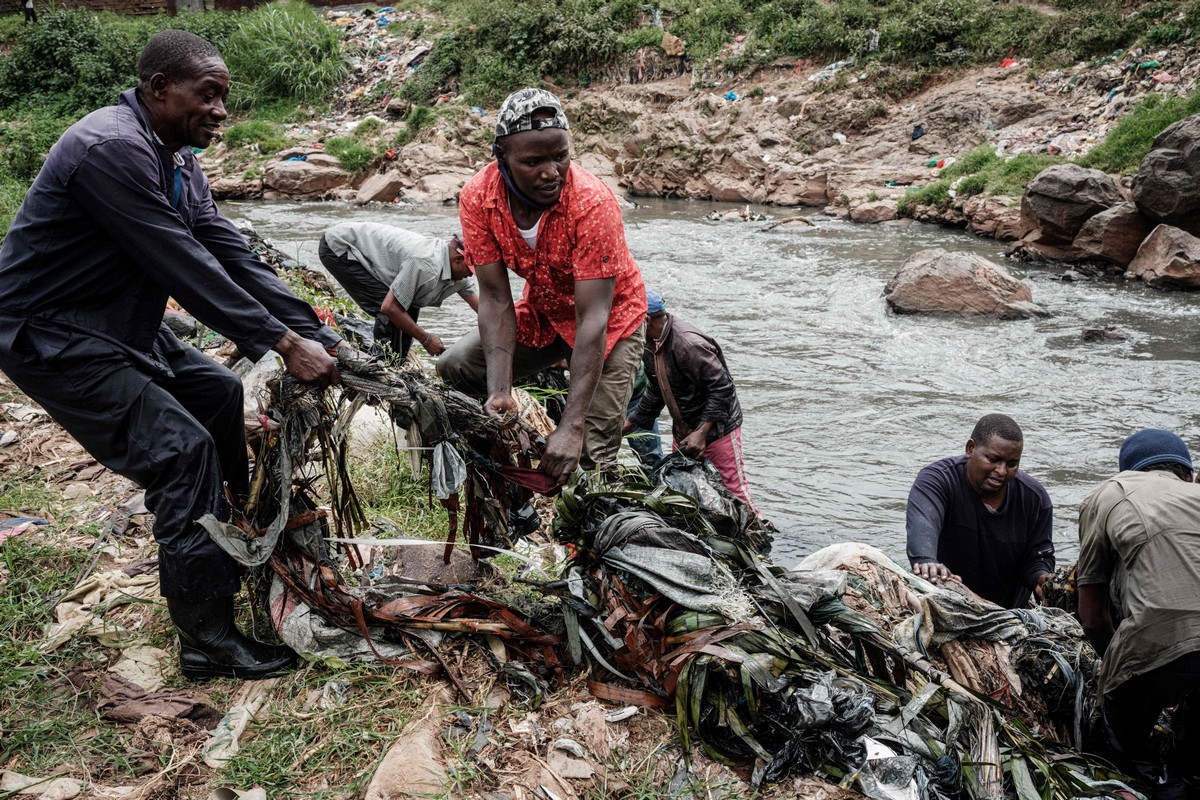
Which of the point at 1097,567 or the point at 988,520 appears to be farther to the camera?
the point at 988,520

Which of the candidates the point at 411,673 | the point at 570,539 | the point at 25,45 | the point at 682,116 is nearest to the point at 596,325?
the point at 570,539

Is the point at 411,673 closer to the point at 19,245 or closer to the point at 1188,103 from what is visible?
the point at 19,245

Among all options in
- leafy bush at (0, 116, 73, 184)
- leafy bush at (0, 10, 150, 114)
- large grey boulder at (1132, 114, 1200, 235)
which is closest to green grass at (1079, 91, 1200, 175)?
large grey boulder at (1132, 114, 1200, 235)

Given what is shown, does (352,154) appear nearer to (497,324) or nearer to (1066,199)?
(1066,199)

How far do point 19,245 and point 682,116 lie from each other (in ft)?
58.9

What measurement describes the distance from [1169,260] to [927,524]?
343 inches

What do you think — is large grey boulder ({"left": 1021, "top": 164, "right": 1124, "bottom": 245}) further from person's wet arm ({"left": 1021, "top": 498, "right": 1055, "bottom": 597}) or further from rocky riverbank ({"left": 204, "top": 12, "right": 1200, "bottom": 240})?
person's wet arm ({"left": 1021, "top": 498, "right": 1055, "bottom": 597})

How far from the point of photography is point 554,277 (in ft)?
10.6

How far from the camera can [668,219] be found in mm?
16188

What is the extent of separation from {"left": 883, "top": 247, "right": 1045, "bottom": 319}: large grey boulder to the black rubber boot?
29.2ft

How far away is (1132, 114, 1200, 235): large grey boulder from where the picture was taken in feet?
34.7

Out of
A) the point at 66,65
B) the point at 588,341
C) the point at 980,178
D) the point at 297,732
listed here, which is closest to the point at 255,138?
the point at 66,65

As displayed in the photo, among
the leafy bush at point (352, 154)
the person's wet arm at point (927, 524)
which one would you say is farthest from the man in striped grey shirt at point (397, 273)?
the leafy bush at point (352, 154)

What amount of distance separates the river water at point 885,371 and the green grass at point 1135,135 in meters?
1.85
